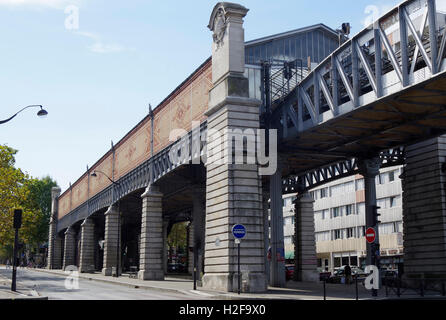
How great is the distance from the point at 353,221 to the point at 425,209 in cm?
4066

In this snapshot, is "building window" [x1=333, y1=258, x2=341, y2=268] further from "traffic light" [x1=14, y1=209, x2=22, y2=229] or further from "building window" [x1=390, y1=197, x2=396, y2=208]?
"traffic light" [x1=14, y1=209, x2=22, y2=229]

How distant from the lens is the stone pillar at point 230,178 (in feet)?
95.0

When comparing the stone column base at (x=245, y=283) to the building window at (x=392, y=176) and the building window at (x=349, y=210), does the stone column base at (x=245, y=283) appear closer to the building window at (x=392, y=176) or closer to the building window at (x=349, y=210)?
the building window at (x=392, y=176)

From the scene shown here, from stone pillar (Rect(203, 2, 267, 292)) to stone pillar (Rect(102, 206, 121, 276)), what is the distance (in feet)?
103

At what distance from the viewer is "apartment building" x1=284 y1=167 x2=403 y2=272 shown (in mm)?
67875

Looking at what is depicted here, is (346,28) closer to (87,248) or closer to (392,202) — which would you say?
(392,202)

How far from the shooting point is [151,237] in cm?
4750

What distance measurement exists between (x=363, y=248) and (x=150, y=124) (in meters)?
37.3

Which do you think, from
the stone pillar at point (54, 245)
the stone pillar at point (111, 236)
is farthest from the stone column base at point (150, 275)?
the stone pillar at point (54, 245)

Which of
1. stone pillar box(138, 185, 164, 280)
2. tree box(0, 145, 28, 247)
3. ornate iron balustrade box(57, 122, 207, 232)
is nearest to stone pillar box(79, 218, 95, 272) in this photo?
ornate iron balustrade box(57, 122, 207, 232)

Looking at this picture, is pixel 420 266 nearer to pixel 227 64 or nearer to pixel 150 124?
pixel 227 64

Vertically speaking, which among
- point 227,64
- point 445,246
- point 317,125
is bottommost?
point 445,246

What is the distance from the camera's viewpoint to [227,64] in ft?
102
